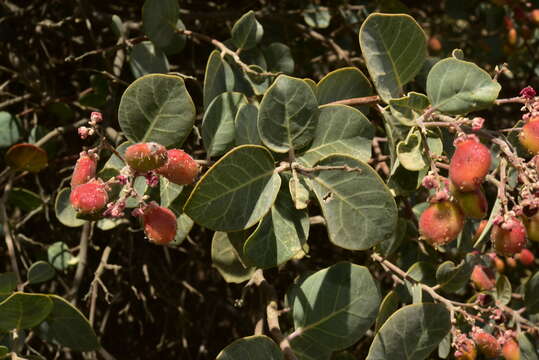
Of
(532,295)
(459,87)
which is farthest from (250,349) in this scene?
(532,295)

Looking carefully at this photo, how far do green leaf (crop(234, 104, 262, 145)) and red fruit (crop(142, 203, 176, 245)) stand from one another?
0.73ft

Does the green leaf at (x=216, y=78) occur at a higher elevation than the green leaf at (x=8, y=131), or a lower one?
higher

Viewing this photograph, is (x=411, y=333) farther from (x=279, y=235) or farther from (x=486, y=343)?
(x=279, y=235)

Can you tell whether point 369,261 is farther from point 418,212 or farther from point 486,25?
point 486,25

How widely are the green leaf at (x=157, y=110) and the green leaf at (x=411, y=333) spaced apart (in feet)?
1.86

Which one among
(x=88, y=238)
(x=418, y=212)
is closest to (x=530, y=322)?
(x=418, y=212)

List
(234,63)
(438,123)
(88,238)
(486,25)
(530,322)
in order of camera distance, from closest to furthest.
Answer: (438,123)
(234,63)
(530,322)
(88,238)
(486,25)

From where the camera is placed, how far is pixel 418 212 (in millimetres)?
1535

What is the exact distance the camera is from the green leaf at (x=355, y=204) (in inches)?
41.9

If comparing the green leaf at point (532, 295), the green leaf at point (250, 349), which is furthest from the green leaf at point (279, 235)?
the green leaf at point (532, 295)

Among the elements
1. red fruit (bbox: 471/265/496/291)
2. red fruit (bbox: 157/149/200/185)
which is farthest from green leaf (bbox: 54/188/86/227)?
red fruit (bbox: 471/265/496/291)

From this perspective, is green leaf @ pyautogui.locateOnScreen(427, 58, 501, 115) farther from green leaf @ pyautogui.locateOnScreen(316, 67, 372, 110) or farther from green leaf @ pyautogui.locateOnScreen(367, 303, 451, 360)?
green leaf @ pyautogui.locateOnScreen(367, 303, 451, 360)

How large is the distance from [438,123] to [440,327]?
1.44 feet

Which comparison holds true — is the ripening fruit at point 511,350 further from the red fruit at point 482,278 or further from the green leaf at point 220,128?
the green leaf at point 220,128
